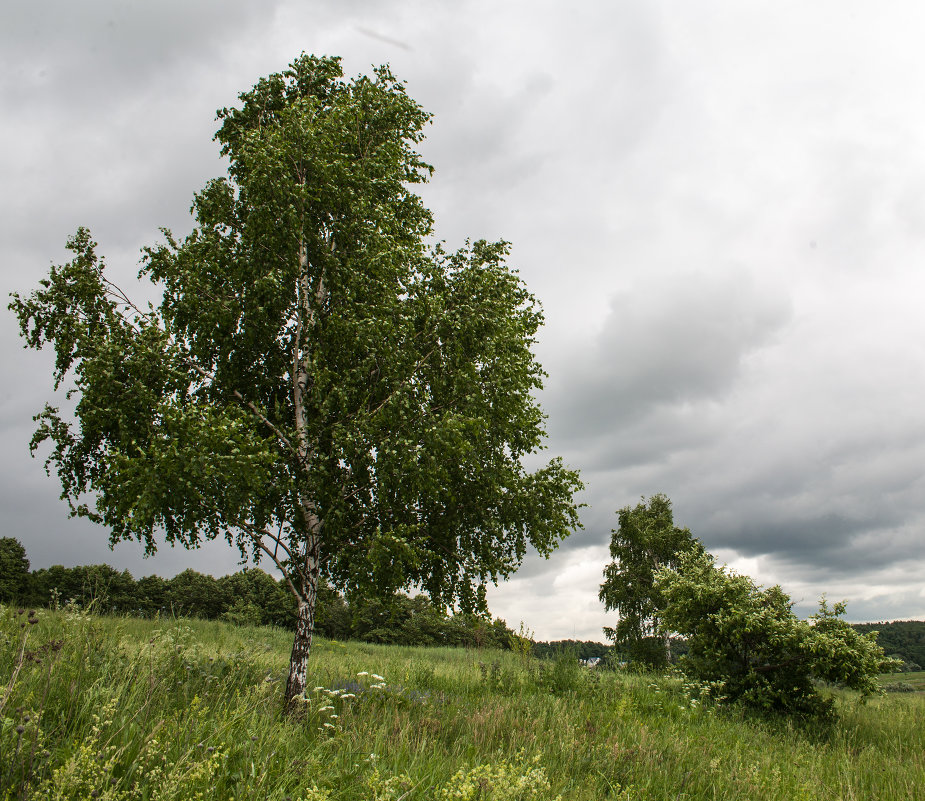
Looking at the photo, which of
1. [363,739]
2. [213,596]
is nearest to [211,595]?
[213,596]

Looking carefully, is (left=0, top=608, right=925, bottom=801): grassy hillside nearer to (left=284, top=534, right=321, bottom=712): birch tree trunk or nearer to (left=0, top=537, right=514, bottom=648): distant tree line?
(left=284, top=534, right=321, bottom=712): birch tree trunk

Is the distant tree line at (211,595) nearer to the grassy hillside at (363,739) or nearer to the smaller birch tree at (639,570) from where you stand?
the smaller birch tree at (639,570)

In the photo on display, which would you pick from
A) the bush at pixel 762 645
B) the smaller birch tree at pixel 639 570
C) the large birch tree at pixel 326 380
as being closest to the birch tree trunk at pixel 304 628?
the large birch tree at pixel 326 380

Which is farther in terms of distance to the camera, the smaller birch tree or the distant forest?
the distant forest

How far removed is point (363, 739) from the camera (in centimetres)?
575

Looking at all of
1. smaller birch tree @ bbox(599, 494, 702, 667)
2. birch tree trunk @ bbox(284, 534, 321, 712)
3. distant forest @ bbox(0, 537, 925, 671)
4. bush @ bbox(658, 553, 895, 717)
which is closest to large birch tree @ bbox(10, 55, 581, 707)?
birch tree trunk @ bbox(284, 534, 321, 712)

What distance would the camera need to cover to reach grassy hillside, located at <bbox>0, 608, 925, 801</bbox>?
385 centimetres

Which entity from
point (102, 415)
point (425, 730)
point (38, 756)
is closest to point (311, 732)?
point (425, 730)

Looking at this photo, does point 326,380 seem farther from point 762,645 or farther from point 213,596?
point 213,596

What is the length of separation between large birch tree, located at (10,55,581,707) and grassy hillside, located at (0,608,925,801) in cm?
254

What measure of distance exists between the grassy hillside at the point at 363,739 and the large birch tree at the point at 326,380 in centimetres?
254

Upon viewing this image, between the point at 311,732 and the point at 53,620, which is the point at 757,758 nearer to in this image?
the point at 311,732

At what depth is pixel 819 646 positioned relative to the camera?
538 inches

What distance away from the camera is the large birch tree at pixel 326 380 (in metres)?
10.5
